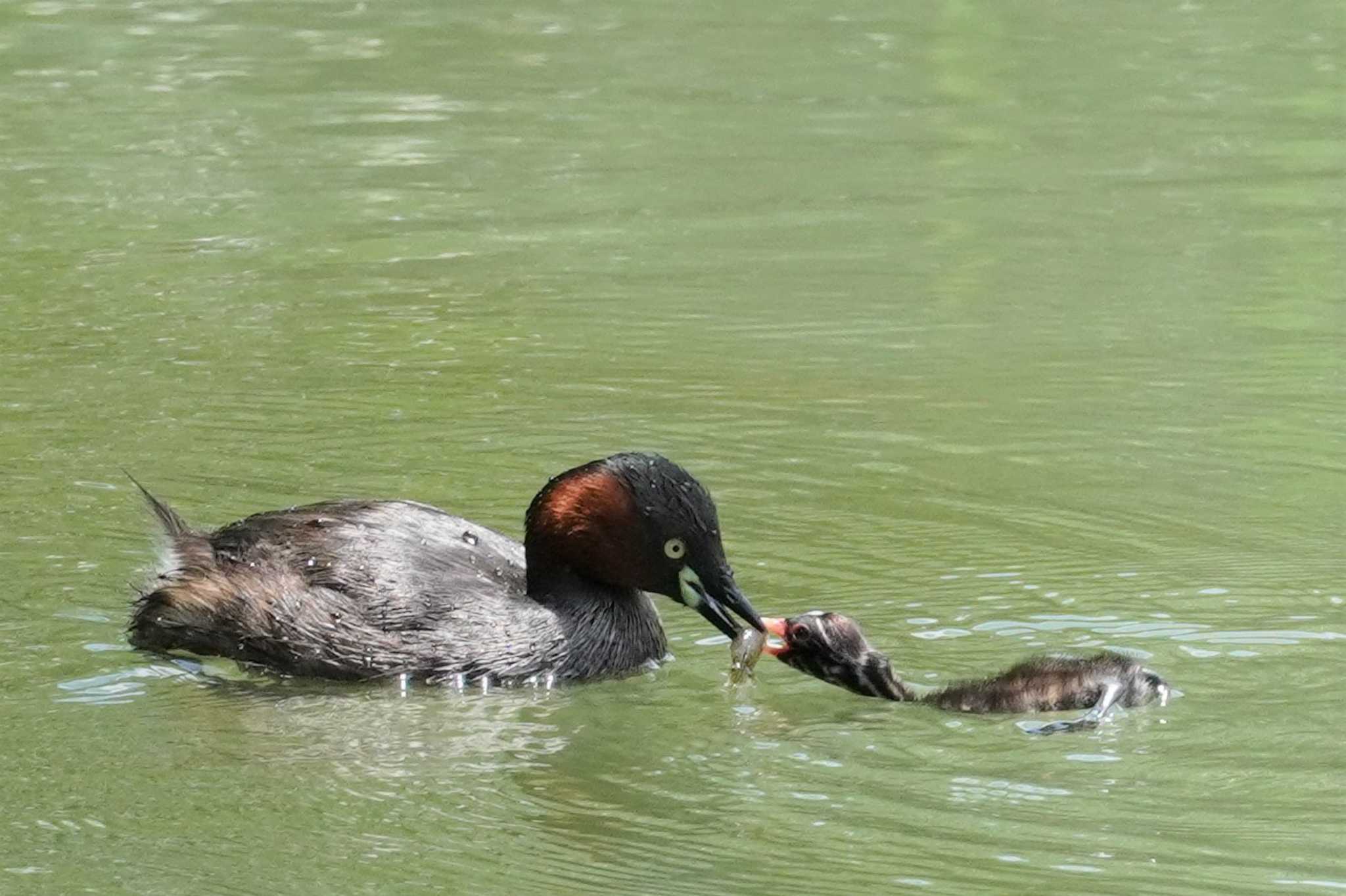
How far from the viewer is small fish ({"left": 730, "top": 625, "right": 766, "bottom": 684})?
24.6ft

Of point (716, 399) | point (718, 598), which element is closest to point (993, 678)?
point (718, 598)

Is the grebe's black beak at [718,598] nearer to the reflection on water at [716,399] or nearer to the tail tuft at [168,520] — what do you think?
the reflection on water at [716,399]

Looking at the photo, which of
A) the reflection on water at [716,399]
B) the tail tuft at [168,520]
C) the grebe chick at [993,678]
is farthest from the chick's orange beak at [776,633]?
the tail tuft at [168,520]

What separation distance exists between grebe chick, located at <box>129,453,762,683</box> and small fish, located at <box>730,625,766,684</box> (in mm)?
40

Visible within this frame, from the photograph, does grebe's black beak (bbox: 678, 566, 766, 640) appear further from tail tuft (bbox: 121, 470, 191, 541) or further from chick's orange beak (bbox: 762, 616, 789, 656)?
tail tuft (bbox: 121, 470, 191, 541)

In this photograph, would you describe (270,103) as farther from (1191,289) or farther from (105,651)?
(105,651)

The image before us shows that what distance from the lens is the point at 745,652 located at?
24.7 feet

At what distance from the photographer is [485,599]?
783 centimetres

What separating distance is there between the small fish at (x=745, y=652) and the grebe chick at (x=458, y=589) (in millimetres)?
40

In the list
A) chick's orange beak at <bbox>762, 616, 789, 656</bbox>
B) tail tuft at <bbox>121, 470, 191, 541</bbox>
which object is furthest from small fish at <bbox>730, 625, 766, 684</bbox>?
tail tuft at <bbox>121, 470, 191, 541</bbox>

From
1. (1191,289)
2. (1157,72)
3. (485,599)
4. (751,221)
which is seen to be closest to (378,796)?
(485,599)

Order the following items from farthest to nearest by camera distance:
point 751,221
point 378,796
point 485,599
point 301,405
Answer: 1. point 751,221
2. point 301,405
3. point 485,599
4. point 378,796

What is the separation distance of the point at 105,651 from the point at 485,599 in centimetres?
116

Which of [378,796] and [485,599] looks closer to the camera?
[378,796]
